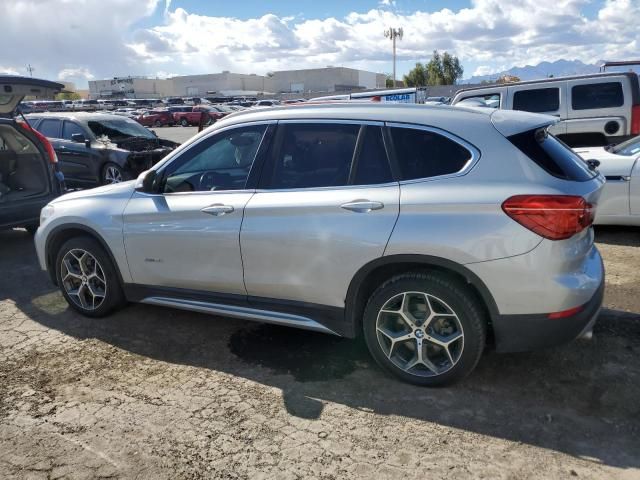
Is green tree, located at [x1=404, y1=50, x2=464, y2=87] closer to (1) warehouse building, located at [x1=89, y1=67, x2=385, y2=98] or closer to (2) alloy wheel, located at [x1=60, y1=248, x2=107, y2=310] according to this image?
(1) warehouse building, located at [x1=89, y1=67, x2=385, y2=98]

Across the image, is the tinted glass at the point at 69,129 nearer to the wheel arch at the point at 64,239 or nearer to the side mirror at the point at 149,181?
the wheel arch at the point at 64,239

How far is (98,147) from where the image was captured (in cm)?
1020

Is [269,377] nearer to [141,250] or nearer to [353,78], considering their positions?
[141,250]

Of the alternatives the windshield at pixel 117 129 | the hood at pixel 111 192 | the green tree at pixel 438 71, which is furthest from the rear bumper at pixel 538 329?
the green tree at pixel 438 71

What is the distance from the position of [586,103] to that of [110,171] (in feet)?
29.1

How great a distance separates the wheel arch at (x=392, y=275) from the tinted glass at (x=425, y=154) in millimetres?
513

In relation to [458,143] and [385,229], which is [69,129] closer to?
[385,229]

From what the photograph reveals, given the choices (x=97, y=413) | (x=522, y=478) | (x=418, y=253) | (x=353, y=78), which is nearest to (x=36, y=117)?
(x=97, y=413)

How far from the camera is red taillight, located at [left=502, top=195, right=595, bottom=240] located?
113 inches

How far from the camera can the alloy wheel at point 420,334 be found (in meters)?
3.18

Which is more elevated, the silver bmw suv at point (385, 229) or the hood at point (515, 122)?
the hood at point (515, 122)

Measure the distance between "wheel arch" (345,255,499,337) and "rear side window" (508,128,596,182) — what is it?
758mm

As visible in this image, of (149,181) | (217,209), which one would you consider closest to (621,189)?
(217,209)

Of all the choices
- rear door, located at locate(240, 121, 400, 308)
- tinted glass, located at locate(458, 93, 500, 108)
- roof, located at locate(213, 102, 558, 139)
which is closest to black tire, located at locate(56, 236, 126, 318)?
rear door, located at locate(240, 121, 400, 308)
